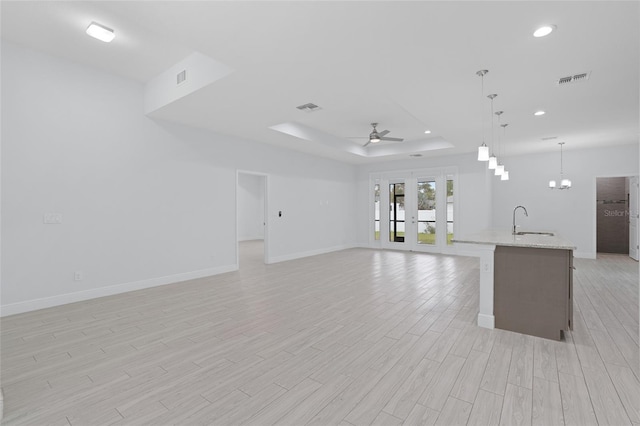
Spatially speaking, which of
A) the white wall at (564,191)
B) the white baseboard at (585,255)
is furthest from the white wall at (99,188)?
the white baseboard at (585,255)

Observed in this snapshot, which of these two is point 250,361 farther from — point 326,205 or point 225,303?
point 326,205

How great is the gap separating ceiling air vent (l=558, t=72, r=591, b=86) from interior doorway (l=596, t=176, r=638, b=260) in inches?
269

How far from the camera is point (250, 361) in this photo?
2.56 metres

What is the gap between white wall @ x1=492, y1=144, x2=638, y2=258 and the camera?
760cm

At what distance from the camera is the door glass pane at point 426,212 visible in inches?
356

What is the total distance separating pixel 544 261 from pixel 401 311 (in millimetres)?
1612

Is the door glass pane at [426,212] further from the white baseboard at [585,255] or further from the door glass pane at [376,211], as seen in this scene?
the white baseboard at [585,255]

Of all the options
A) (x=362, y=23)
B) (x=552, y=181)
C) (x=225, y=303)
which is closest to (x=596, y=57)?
(x=362, y=23)

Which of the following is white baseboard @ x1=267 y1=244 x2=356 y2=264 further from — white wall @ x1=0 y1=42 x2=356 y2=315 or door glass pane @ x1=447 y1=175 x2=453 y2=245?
door glass pane @ x1=447 y1=175 x2=453 y2=245

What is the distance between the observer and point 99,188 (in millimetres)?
4504

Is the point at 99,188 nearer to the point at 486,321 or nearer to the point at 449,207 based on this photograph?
the point at 486,321

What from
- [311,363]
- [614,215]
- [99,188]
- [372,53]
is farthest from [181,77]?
[614,215]

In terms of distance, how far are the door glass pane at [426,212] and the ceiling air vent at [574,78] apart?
5.33 metres

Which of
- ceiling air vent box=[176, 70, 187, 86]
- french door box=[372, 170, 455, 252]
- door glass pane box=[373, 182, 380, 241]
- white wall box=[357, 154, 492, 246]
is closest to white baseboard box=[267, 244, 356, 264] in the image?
door glass pane box=[373, 182, 380, 241]
